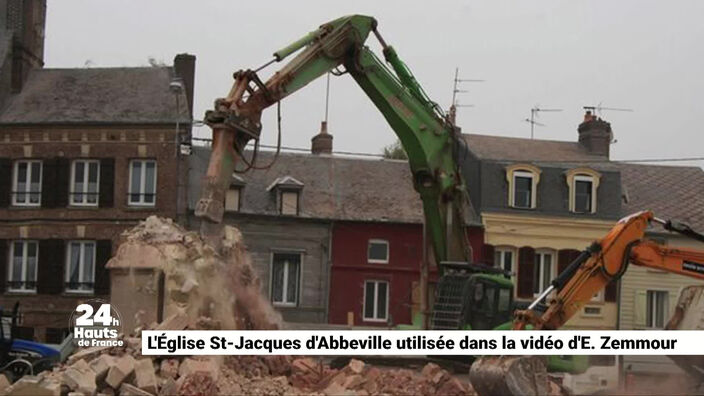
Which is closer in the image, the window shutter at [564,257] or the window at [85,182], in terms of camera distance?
the window at [85,182]

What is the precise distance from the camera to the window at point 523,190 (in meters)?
40.6

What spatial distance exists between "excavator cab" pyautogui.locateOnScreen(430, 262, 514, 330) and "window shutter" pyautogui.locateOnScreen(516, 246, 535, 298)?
18223 mm

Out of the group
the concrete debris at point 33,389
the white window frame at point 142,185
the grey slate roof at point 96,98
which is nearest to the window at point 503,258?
the grey slate roof at point 96,98

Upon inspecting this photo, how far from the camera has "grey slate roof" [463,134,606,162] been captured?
4197 centimetres

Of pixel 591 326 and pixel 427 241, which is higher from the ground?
pixel 427 241

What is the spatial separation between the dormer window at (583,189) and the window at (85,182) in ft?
54.5

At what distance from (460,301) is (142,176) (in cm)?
1950

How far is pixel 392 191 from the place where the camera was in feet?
135

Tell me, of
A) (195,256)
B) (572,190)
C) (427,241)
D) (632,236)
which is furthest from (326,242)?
(632,236)

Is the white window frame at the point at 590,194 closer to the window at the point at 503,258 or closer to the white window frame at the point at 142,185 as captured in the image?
the window at the point at 503,258

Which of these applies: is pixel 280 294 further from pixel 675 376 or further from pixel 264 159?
pixel 675 376

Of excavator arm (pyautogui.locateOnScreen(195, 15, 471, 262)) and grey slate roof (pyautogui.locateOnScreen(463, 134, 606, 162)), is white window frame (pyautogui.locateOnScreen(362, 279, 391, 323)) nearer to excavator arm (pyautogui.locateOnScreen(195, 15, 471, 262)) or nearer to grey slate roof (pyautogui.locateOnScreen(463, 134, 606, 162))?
grey slate roof (pyautogui.locateOnScreen(463, 134, 606, 162))
